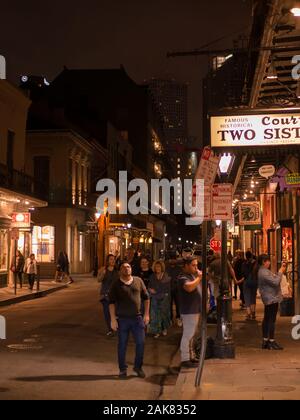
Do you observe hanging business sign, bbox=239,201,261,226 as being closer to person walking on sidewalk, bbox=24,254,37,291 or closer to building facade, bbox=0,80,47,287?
person walking on sidewalk, bbox=24,254,37,291

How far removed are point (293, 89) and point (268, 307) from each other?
13.7ft

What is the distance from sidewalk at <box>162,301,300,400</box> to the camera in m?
8.20

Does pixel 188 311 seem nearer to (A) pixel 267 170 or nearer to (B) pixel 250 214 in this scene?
(A) pixel 267 170

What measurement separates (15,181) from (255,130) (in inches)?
850

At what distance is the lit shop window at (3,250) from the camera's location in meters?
29.8

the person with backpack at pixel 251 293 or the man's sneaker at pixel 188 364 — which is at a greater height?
the person with backpack at pixel 251 293

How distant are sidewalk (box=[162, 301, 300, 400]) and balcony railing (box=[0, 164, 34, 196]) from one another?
58.7 feet

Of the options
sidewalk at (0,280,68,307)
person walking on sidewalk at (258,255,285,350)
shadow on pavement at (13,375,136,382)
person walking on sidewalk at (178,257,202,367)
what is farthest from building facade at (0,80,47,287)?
shadow on pavement at (13,375,136,382)

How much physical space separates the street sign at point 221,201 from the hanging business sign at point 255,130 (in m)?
0.67

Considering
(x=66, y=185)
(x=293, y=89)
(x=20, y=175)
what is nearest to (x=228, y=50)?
(x=293, y=89)

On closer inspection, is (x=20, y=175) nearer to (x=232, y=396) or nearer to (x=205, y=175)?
(x=205, y=175)

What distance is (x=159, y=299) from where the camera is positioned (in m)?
14.1

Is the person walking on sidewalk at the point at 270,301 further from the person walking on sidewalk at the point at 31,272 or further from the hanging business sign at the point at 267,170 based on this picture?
the person walking on sidewalk at the point at 31,272

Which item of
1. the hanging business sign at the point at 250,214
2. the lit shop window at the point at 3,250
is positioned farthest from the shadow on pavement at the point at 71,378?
the lit shop window at the point at 3,250
